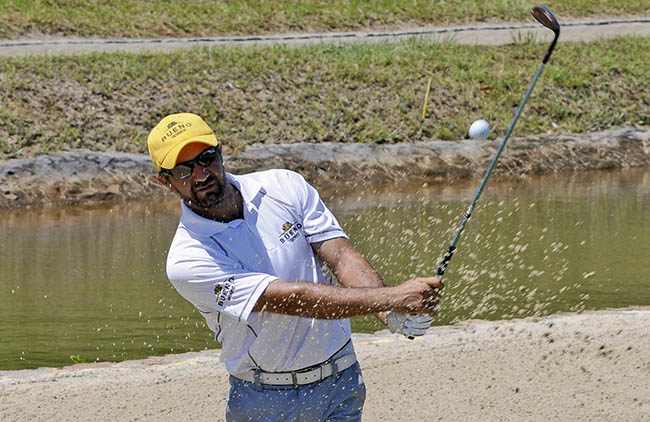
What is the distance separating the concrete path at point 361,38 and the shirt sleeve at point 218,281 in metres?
18.1

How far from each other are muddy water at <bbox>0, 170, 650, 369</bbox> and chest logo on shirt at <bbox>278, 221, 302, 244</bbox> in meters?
5.18

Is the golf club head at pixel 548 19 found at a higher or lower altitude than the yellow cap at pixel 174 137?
higher

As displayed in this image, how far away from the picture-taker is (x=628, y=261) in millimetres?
12141

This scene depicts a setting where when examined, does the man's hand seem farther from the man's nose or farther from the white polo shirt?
the man's nose

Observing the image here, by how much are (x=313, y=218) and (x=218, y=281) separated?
1.43 feet

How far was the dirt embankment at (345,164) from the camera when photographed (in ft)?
56.6

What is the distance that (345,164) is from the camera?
18781 mm

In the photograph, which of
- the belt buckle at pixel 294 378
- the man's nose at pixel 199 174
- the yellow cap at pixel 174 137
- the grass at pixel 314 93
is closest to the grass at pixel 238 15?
the grass at pixel 314 93

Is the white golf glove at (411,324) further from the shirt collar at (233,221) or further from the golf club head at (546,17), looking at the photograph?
the golf club head at (546,17)

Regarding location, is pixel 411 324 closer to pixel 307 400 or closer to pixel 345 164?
pixel 307 400

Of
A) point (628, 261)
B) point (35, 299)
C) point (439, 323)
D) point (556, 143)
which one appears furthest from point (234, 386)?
point (556, 143)

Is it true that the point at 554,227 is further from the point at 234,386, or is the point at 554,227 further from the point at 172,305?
the point at 234,386

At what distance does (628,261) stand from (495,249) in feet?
5.68

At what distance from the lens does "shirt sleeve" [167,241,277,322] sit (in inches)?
153
